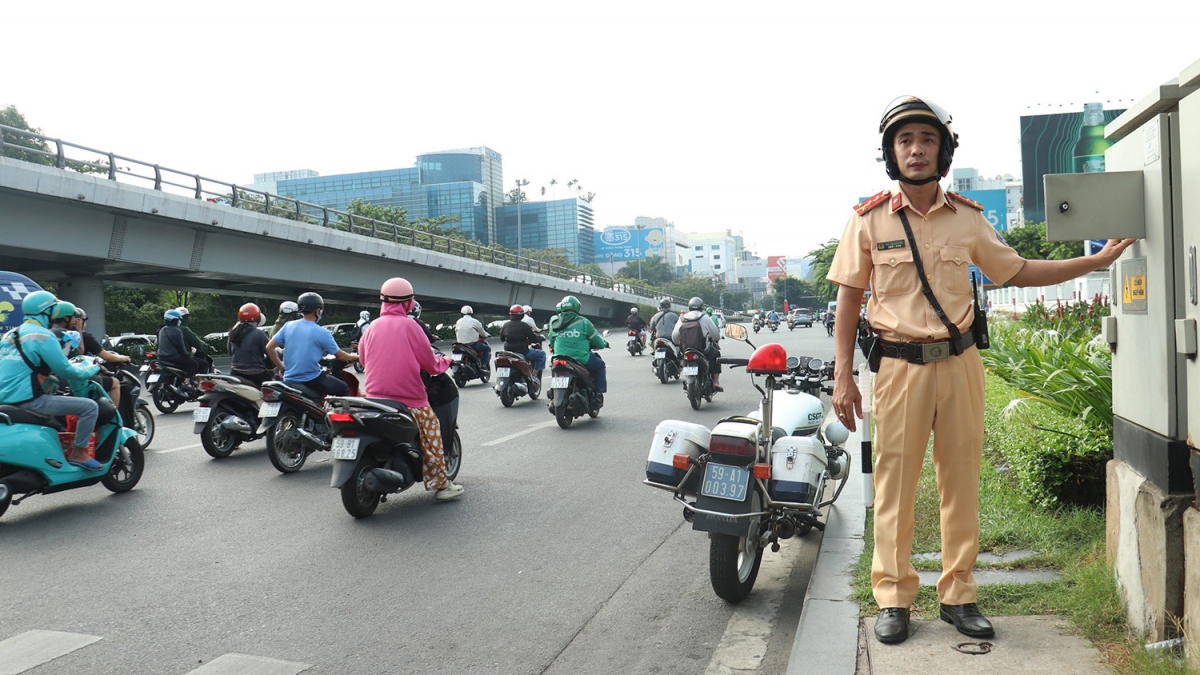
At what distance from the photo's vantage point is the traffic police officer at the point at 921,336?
142 inches

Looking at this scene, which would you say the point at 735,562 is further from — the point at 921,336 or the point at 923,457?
the point at 921,336

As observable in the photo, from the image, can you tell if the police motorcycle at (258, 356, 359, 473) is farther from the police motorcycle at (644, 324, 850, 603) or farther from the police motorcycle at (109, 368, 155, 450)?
the police motorcycle at (644, 324, 850, 603)

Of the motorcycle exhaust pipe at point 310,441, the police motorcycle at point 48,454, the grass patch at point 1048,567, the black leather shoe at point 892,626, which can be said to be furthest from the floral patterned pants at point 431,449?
the black leather shoe at point 892,626

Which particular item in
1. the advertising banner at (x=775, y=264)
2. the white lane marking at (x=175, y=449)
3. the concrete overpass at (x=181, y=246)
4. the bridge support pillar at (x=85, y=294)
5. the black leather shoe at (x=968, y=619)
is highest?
the advertising banner at (x=775, y=264)

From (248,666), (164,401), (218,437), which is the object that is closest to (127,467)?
(218,437)

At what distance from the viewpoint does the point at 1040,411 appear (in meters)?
5.97

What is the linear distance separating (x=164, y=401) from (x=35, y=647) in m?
11.1

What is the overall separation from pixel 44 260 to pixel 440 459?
888 inches

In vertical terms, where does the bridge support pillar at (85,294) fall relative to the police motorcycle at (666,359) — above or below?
above

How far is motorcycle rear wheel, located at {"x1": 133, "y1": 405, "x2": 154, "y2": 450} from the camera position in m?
10.6

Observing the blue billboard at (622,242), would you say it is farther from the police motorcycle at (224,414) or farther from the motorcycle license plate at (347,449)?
the motorcycle license plate at (347,449)

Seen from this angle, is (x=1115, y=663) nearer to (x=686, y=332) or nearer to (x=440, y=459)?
(x=440, y=459)

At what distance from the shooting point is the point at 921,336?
360 cm

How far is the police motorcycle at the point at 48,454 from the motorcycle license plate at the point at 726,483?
5.07m
